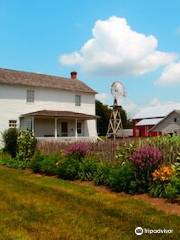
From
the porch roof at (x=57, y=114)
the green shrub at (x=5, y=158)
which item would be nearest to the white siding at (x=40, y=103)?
the porch roof at (x=57, y=114)

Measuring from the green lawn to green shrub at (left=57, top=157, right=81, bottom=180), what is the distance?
1.89 meters

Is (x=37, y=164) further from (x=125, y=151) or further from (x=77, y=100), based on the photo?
→ (x=77, y=100)

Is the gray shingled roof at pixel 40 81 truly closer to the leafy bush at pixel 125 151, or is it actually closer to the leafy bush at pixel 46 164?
the leafy bush at pixel 46 164

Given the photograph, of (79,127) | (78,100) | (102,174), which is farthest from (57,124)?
(102,174)

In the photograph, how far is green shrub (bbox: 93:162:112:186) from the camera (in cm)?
1245

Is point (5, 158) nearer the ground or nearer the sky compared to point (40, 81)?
nearer the ground

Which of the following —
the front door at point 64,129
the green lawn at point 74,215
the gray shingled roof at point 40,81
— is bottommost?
the green lawn at point 74,215

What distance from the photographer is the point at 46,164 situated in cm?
1638

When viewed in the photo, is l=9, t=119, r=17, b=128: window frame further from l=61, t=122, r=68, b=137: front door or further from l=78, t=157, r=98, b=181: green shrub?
l=78, t=157, r=98, b=181: green shrub

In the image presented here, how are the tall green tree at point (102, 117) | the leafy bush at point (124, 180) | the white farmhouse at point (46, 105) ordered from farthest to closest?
the tall green tree at point (102, 117), the white farmhouse at point (46, 105), the leafy bush at point (124, 180)

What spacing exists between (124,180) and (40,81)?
29328mm

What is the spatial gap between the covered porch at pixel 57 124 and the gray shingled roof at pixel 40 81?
9.88 feet

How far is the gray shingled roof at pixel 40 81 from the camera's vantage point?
36.8 metres

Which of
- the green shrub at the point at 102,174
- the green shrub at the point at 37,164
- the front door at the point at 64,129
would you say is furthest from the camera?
the front door at the point at 64,129
